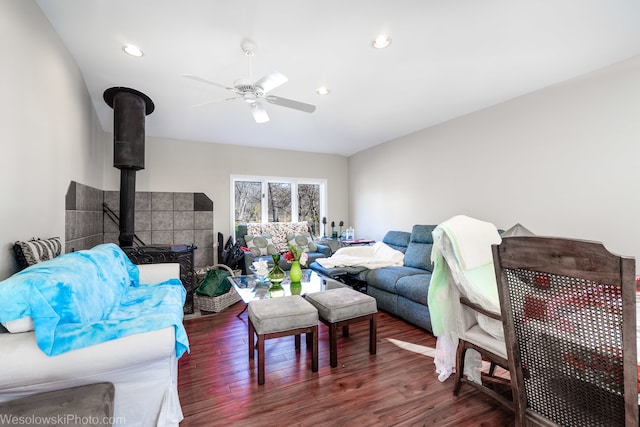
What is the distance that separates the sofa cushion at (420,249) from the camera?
348 centimetres

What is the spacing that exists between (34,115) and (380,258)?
3.83 m

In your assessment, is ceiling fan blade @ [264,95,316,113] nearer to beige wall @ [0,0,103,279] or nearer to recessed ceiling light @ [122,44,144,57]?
recessed ceiling light @ [122,44,144,57]

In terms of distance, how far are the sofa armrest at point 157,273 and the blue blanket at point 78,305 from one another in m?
0.58

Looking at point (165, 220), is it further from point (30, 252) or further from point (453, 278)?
point (453, 278)

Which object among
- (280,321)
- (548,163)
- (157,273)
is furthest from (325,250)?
(548,163)

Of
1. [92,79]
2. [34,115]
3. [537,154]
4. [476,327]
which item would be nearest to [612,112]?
[537,154]

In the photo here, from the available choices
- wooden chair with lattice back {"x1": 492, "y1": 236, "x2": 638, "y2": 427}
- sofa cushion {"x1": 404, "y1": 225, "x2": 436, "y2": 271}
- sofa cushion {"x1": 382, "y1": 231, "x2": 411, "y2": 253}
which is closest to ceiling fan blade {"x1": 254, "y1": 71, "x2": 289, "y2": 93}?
wooden chair with lattice back {"x1": 492, "y1": 236, "x2": 638, "y2": 427}

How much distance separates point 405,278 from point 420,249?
72cm

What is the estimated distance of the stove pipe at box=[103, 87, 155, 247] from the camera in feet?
9.62

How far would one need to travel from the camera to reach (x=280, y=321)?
200cm

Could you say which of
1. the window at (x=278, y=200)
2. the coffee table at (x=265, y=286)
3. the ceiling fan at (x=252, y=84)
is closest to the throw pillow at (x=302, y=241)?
the window at (x=278, y=200)

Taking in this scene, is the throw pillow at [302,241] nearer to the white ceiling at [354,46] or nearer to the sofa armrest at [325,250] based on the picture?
the sofa armrest at [325,250]

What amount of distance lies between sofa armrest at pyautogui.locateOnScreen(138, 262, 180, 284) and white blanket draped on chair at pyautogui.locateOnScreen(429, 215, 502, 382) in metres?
2.37

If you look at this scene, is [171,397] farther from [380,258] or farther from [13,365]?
[380,258]
